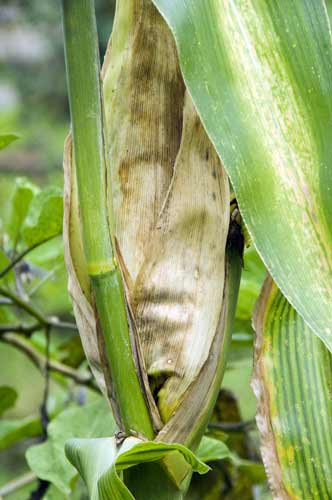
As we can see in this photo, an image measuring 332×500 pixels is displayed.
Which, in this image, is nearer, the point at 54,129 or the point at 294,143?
the point at 294,143

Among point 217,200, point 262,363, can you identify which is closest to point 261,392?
point 262,363

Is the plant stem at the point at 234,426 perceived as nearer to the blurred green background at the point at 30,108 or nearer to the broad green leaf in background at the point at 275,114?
the broad green leaf in background at the point at 275,114

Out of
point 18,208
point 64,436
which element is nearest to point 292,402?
point 64,436

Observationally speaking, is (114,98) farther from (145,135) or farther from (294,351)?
(294,351)

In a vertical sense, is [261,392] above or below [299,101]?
below

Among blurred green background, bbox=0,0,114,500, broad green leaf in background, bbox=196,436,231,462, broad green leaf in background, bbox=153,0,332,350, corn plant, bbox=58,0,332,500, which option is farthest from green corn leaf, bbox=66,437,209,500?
blurred green background, bbox=0,0,114,500

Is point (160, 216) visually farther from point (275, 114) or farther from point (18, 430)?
point (18, 430)
